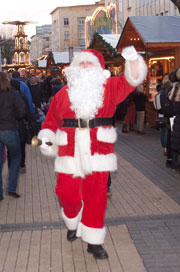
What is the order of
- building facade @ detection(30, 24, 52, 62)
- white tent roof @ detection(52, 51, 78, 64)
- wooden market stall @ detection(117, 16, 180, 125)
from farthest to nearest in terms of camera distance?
building facade @ detection(30, 24, 52, 62)
white tent roof @ detection(52, 51, 78, 64)
wooden market stall @ detection(117, 16, 180, 125)

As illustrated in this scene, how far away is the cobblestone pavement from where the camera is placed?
4.73 metres

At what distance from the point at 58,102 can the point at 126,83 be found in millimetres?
750

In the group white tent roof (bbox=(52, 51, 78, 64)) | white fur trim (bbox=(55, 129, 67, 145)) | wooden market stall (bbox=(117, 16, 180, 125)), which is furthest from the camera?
white tent roof (bbox=(52, 51, 78, 64))

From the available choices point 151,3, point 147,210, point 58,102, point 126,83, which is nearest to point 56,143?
point 58,102

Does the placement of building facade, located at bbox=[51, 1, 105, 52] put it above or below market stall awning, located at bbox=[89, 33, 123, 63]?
above

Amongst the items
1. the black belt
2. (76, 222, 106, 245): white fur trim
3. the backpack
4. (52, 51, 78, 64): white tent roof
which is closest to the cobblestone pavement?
(76, 222, 106, 245): white fur trim

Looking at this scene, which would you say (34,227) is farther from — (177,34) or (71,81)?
(177,34)

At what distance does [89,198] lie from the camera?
4.87 metres

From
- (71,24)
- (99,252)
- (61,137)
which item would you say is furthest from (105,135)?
(71,24)

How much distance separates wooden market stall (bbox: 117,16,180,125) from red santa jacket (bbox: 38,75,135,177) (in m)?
8.53

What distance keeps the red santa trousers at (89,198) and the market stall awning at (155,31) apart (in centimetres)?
881

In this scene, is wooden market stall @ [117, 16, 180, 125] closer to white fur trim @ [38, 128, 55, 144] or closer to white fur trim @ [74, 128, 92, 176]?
white fur trim @ [38, 128, 55, 144]

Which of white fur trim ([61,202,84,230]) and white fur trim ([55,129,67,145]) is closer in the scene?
white fur trim ([55,129,67,145])

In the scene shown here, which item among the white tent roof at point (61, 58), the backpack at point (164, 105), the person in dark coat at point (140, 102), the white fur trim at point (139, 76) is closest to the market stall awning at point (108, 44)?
the person in dark coat at point (140, 102)
